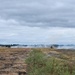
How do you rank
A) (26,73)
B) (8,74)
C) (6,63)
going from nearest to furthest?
(8,74)
(26,73)
(6,63)

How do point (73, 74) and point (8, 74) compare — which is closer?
point (8, 74)

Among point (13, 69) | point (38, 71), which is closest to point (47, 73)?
point (38, 71)

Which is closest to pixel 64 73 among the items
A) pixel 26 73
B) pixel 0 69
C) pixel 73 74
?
pixel 73 74

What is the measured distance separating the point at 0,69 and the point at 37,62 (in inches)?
203

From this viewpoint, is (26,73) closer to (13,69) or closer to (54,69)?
(13,69)

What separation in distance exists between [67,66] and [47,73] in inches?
168

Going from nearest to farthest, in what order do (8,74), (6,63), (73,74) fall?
(8,74) < (73,74) < (6,63)

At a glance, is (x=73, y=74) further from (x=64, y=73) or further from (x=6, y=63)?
(x=6, y=63)

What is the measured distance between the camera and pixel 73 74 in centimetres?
2466

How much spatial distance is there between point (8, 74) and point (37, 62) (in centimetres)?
703

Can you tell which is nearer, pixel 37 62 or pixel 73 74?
pixel 73 74

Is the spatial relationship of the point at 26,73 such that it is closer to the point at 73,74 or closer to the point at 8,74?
the point at 8,74

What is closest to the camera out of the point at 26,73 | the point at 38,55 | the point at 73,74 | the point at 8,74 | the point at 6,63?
the point at 8,74

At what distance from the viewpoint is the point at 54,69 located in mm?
24859
